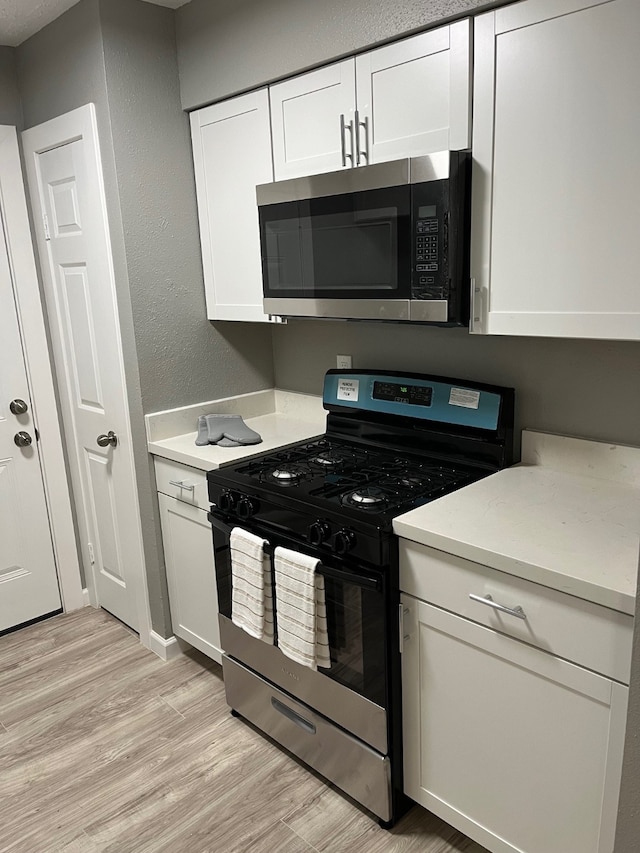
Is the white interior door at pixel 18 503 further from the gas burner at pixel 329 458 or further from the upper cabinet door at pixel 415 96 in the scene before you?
the upper cabinet door at pixel 415 96

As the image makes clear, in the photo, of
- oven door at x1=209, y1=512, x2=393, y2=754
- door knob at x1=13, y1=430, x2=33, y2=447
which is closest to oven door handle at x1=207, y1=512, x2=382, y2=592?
oven door at x1=209, y1=512, x2=393, y2=754

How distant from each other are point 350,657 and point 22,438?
1813 millimetres

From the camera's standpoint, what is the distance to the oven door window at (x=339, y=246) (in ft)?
5.81

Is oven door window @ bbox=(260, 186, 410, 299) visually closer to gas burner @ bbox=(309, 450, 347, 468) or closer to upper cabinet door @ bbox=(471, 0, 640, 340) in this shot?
upper cabinet door @ bbox=(471, 0, 640, 340)

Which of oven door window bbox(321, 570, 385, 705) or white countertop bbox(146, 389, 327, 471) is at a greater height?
white countertop bbox(146, 389, 327, 471)

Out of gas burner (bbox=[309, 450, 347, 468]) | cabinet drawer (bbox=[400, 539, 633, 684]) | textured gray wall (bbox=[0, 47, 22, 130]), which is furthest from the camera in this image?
textured gray wall (bbox=[0, 47, 22, 130])

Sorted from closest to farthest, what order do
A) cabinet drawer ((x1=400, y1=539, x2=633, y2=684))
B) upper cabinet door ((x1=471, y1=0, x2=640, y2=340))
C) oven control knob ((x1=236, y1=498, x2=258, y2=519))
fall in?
cabinet drawer ((x1=400, y1=539, x2=633, y2=684))
upper cabinet door ((x1=471, y1=0, x2=640, y2=340))
oven control knob ((x1=236, y1=498, x2=258, y2=519))

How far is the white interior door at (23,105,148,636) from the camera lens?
244 centimetres

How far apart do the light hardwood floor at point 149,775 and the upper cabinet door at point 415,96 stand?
1.87m

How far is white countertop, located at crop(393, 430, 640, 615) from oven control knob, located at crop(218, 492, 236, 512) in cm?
63

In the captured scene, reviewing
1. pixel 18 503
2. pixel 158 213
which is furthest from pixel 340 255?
pixel 18 503

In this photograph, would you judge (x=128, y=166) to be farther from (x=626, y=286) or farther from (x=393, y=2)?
(x=626, y=286)

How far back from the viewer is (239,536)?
1.98 meters

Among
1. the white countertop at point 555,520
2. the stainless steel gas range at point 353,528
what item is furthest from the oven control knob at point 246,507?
the white countertop at point 555,520
